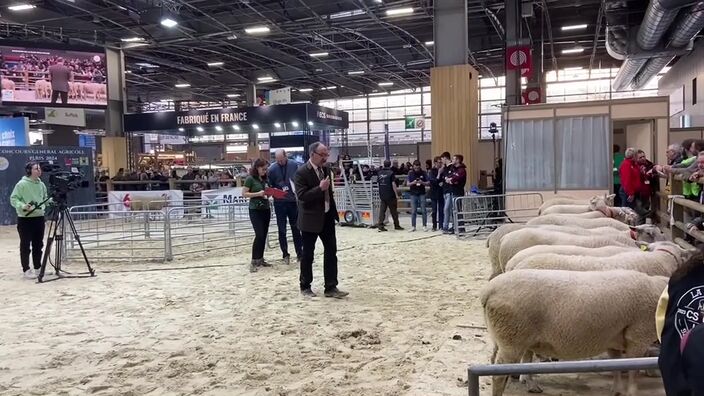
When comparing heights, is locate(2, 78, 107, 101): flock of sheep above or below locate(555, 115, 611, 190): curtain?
above

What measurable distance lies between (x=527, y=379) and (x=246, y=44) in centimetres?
2265

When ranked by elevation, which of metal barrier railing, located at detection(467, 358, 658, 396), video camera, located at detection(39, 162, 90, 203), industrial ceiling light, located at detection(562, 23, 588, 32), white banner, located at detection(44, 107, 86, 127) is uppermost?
industrial ceiling light, located at detection(562, 23, 588, 32)

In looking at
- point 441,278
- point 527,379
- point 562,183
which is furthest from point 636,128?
point 527,379

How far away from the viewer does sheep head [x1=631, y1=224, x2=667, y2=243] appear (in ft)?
16.1

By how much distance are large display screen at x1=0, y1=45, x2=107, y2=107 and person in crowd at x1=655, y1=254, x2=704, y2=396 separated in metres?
18.4

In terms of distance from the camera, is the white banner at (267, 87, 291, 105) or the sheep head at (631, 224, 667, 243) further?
the white banner at (267, 87, 291, 105)

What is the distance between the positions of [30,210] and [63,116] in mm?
15300

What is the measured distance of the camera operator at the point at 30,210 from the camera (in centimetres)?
782

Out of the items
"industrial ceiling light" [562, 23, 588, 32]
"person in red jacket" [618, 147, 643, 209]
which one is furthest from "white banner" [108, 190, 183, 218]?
"industrial ceiling light" [562, 23, 588, 32]

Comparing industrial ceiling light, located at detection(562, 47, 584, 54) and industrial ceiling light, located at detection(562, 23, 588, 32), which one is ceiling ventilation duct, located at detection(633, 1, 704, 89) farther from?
industrial ceiling light, located at detection(562, 47, 584, 54)

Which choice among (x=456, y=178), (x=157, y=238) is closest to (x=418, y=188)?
(x=456, y=178)

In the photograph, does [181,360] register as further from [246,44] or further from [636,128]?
[246,44]

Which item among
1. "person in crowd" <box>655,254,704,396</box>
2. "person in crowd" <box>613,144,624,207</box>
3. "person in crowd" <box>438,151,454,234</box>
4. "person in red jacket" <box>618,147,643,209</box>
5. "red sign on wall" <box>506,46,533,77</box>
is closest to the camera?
"person in crowd" <box>655,254,704,396</box>

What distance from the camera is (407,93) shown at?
1501 inches
